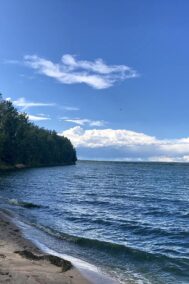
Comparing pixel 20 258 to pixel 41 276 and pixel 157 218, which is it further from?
pixel 157 218

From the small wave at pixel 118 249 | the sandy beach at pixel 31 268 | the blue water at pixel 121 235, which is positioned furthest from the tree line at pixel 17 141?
the sandy beach at pixel 31 268

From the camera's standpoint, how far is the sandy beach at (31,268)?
11.3 meters

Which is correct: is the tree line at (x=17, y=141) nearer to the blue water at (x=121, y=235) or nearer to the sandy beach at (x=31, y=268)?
the blue water at (x=121, y=235)

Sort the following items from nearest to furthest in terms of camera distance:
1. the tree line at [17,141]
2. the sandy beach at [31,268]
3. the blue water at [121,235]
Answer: the sandy beach at [31,268]
the blue water at [121,235]
the tree line at [17,141]

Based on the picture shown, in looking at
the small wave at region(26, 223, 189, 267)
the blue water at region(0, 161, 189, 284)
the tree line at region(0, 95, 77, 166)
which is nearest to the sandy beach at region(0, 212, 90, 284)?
the blue water at region(0, 161, 189, 284)

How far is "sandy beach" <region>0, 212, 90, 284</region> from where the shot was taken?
37.0 feet

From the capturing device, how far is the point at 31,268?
1252 cm

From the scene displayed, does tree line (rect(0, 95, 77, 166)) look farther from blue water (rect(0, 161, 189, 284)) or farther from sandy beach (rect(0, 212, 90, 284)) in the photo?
sandy beach (rect(0, 212, 90, 284))

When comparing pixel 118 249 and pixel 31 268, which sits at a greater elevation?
pixel 31 268

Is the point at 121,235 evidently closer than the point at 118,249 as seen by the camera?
No

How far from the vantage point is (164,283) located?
14266 millimetres

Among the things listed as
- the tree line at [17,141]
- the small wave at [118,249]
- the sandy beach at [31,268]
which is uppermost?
the tree line at [17,141]

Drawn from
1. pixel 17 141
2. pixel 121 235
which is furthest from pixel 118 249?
pixel 17 141

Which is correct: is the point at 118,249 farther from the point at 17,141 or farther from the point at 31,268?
the point at 17,141
